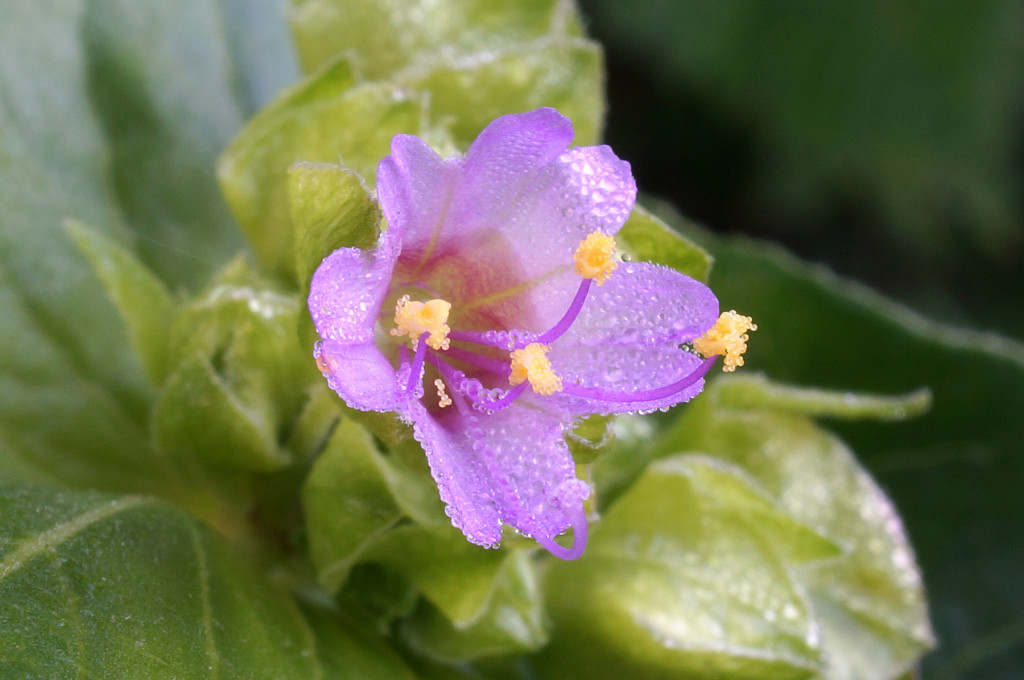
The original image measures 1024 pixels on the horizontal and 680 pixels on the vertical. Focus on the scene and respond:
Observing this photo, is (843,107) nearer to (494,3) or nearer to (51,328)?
(494,3)

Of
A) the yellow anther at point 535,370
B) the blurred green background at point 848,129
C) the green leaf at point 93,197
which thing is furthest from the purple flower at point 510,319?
the blurred green background at point 848,129

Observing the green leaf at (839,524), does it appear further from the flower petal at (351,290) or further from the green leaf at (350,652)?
the flower petal at (351,290)

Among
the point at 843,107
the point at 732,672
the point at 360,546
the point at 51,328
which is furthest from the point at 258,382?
the point at 843,107

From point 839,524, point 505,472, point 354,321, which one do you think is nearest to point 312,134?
point 354,321

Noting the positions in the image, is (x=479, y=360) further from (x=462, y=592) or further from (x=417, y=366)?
(x=462, y=592)

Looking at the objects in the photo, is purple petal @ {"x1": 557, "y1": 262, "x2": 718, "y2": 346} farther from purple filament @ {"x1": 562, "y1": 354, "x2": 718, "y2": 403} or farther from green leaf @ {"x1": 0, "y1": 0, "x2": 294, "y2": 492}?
green leaf @ {"x1": 0, "y1": 0, "x2": 294, "y2": 492}

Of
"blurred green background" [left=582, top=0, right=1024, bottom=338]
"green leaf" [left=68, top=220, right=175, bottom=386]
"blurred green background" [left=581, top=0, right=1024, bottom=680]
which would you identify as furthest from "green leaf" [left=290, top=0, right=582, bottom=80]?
"blurred green background" [left=582, top=0, right=1024, bottom=338]
